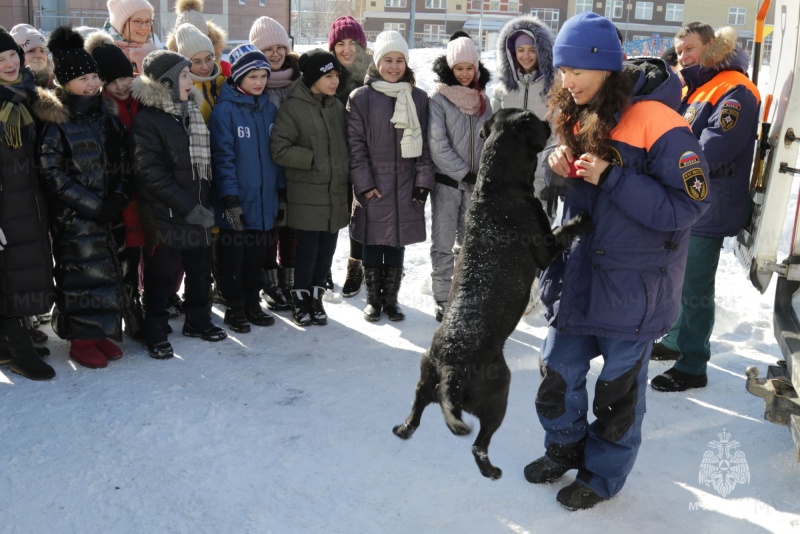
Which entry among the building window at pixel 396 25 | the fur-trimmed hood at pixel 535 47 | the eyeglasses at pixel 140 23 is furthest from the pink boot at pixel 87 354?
the building window at pixel 396 25

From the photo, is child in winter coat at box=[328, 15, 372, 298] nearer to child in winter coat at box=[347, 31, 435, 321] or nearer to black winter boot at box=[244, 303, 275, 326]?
child in winter coat at box=[347, 31, 435, 321]

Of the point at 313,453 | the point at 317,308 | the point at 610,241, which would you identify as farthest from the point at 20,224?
the point at 610,241

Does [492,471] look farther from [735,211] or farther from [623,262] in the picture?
[735,211]

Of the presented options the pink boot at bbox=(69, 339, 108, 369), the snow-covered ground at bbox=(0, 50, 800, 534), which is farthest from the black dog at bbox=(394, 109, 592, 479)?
the pink boot at bbox=(69, 339, 108, 369)

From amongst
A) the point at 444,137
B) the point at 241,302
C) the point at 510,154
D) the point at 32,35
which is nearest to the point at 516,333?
the point at 444,137

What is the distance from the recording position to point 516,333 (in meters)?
5.58

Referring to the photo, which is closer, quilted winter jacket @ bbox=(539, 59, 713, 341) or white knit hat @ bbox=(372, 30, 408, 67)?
quilted winter jacket @ bbox=(539, 59, 713, 341)

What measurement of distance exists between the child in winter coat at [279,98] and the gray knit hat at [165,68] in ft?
2.86

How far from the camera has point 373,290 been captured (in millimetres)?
5816

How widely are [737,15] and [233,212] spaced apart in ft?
186

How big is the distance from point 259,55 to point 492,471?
11.8 ft

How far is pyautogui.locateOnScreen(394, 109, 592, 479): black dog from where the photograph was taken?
2.74 meters

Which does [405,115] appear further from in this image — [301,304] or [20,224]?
[20,224]

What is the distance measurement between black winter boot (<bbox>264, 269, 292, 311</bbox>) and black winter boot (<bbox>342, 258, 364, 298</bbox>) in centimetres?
56
